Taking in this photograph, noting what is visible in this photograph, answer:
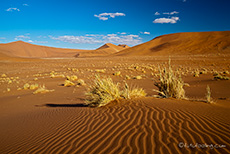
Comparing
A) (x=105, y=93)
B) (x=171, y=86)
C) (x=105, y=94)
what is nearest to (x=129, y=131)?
(x=105, y=94)

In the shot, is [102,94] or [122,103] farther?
[102,94]

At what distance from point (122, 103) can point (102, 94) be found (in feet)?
2.90

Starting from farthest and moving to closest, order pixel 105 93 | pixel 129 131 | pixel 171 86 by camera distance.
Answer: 1. pixel 171 86
2. pixel 105 93
3. pixel 129 131

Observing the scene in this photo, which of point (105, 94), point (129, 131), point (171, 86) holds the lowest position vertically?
point (129, 131)

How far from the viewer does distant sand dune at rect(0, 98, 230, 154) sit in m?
3.04

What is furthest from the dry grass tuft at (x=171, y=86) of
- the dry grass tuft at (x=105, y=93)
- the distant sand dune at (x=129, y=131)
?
the dry grass tuft at (x=105, y=93)

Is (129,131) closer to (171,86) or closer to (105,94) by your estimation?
(105,94)

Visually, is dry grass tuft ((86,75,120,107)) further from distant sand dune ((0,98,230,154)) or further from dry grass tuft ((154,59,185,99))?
dry grass tuft ((154,59,185,99))

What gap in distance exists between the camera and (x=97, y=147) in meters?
3.12

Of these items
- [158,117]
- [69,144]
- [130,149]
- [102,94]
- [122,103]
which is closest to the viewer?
[130,149]

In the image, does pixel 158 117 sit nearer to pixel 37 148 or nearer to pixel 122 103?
pixel 122 103

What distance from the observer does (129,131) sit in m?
3.61

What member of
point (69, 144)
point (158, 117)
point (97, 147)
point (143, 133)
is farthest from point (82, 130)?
point (158, 117)

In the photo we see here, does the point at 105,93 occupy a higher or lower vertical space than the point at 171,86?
lower
